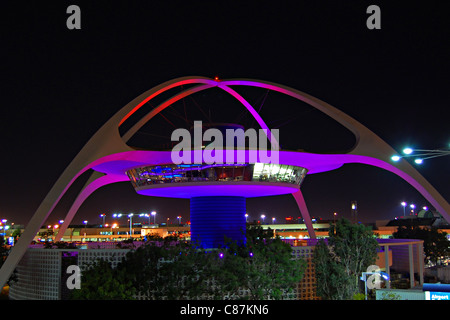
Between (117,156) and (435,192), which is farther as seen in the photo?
(435,192)

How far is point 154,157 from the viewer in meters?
35.0

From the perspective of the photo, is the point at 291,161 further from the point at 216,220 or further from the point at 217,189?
the point at 216,220

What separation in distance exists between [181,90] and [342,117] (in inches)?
649

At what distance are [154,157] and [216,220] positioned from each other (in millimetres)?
7635

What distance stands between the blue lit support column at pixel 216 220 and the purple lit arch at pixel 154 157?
18.8 ft

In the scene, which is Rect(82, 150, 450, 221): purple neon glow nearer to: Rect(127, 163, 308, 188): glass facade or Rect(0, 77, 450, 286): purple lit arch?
Rect(0, 77, 450, 286): purple lit arch

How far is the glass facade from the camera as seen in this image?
3581cm

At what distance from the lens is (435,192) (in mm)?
40000

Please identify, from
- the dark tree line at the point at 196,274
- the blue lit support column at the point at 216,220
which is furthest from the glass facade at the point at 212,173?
the dark tree line at the point at 196,274

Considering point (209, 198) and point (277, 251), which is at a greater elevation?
point (209, 198)

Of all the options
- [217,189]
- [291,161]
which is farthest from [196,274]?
[291,161]
